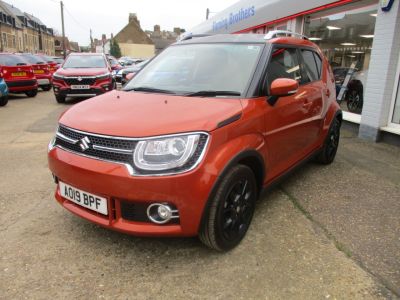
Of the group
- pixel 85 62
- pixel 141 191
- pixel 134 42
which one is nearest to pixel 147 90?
pixel 141 191

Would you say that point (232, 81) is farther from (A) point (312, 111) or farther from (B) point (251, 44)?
(A) point (312, 111)

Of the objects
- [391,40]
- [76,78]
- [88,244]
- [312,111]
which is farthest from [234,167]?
[76,78]

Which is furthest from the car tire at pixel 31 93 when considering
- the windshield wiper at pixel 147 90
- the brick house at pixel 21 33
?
the brick house at pixel 21 33

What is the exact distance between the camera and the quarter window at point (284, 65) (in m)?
3.26

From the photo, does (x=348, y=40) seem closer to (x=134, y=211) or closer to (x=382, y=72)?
(x=382, y=72)

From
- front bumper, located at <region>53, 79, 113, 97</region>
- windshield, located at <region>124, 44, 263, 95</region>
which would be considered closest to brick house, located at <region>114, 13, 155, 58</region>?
front bumper, located at <region>53, 79, 113, 97</region>

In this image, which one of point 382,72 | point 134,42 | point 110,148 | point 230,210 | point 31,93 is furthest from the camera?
point 134,42

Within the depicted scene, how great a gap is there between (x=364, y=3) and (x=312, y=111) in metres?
4.52

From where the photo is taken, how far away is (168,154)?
232 centimetres

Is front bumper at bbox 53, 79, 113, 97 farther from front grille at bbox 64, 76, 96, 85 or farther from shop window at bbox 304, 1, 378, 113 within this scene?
shop window at bbox 304, 1, 378, 113

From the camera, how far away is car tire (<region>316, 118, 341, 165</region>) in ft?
15.6

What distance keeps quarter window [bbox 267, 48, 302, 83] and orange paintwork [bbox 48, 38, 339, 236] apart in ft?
0.87

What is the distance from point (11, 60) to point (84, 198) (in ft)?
39.2

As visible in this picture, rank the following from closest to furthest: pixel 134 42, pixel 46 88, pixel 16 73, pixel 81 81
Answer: pixel 81 81 → pixel 16 73 → pixel 46 88 → pixel 134 42
